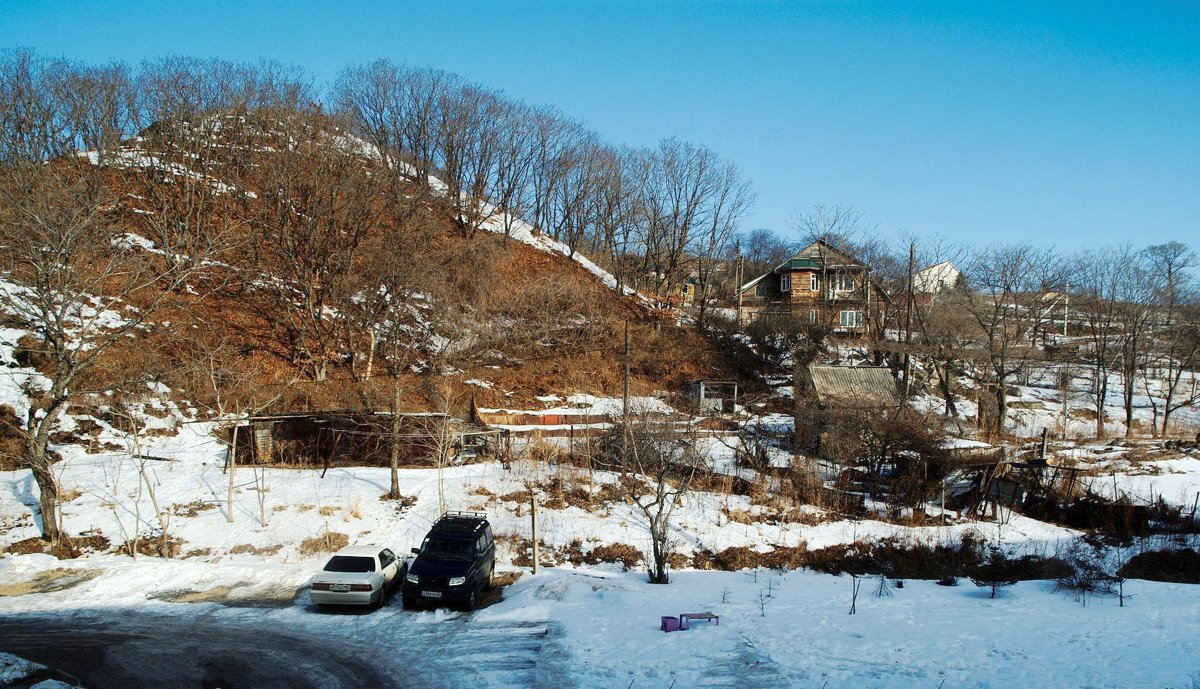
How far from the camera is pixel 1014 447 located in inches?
1107

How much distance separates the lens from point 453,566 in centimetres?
1387

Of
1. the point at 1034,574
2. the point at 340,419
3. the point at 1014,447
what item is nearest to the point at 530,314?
the point at 340,419

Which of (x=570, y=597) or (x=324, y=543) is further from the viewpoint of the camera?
(x=324, y=543)

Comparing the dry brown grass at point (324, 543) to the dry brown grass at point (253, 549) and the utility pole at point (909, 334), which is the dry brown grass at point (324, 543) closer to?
the dry brown grass at point (253, 549)

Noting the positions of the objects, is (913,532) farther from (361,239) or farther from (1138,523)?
(361,239)

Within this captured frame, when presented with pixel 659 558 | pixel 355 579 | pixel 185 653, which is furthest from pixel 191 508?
pixel 659 558

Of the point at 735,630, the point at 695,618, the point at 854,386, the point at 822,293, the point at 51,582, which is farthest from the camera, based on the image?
the point at 822,293

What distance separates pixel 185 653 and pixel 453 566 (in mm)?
4781

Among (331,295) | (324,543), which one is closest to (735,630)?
(324,543)

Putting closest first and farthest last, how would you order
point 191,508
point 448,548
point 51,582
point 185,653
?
point 185,653 → point 51,582 → point 448,548 → point 191,508

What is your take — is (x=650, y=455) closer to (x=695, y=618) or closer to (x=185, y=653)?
(x=695, y=618)

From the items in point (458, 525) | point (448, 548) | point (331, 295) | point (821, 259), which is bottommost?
point (448, 548)

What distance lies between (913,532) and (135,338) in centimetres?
3051

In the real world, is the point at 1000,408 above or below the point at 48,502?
above
